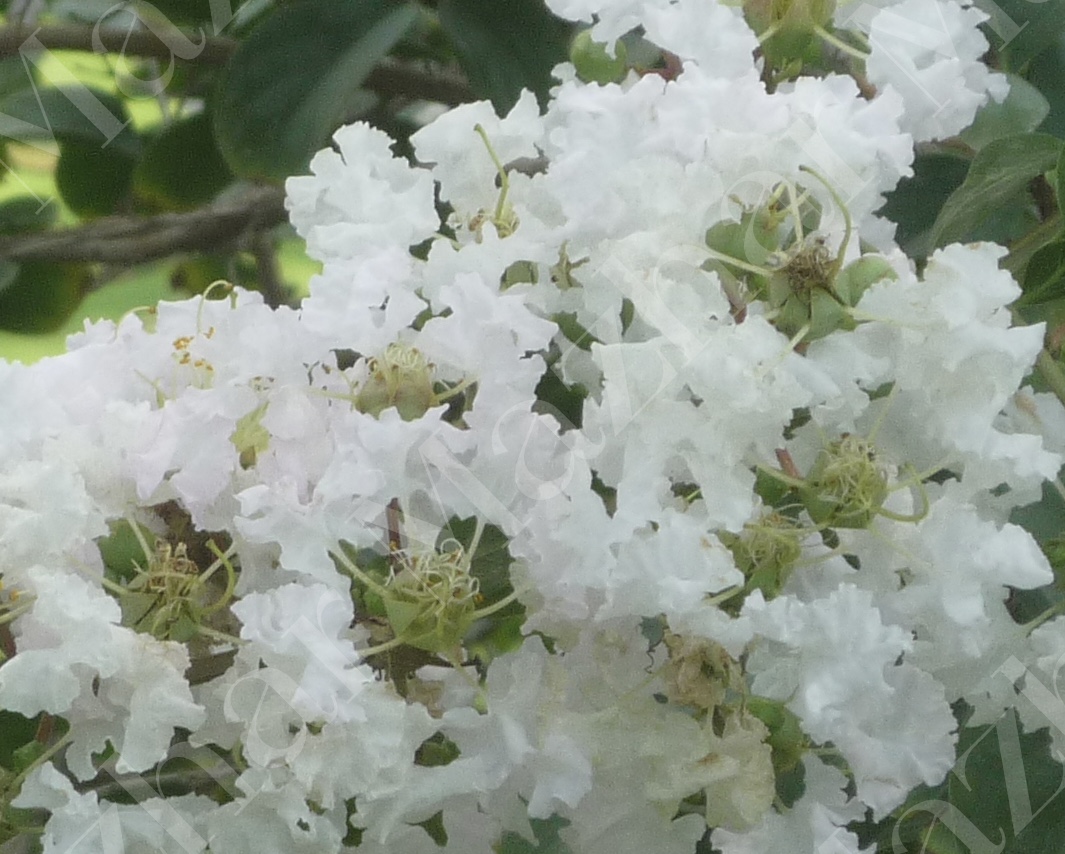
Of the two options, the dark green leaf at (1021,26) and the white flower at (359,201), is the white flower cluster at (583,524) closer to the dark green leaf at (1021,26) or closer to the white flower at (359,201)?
the white flower at (359,201)

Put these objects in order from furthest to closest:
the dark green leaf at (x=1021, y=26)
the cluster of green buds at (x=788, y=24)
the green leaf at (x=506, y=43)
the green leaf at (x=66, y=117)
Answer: the green leaf at (x=66, y=117) → the green leaf at (x=506, y=43) → the dark green leaf at (x=1021, y=26) → the cluster of green buds at (x=788, y=24)

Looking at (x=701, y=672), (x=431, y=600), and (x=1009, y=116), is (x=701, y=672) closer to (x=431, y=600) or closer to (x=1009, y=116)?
(x=431, y=600)

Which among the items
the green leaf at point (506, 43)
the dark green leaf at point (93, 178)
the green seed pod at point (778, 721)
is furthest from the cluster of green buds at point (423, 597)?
the dark green leaf at point (93, 178)

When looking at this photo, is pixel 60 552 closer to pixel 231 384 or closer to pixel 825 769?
pixel 231 384

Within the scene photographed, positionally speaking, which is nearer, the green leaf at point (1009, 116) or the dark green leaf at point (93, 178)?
the green leaf at point (1009, 116)

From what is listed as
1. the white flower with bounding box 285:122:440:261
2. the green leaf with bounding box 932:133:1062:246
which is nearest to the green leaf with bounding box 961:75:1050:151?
the green leaf with bounding box 932:133:1062:246

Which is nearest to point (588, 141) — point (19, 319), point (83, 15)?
point (83, 15)
